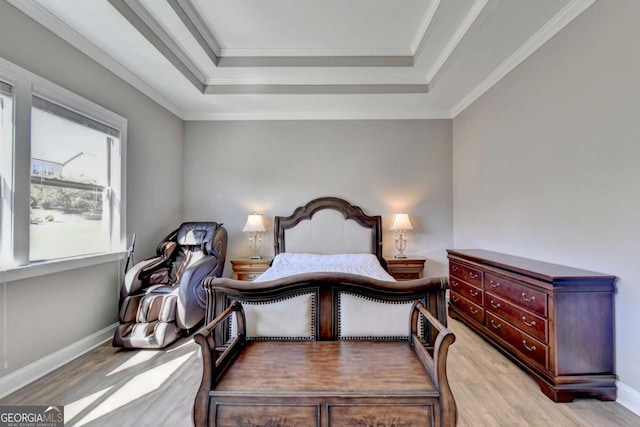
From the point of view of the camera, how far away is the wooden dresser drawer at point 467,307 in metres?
2.78

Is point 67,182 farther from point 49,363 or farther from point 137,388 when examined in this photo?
point 137,388

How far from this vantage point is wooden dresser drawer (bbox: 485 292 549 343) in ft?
6.53

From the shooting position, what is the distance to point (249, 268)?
378 centimetres

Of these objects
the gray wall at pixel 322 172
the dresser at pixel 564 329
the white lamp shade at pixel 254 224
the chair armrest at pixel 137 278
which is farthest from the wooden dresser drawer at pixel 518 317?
the chair armrest at pixel 137 278

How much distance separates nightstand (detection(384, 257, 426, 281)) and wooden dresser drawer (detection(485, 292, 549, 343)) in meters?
1.17

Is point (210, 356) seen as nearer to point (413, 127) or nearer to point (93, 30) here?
point (93, 30)

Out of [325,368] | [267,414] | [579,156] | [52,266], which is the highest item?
[579,156]

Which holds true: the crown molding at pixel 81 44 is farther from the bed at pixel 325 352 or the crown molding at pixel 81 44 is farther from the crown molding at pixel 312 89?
the bed at pixel 325 352

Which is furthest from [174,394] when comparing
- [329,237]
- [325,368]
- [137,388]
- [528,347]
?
[528,347]

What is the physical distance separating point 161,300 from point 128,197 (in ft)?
4.17

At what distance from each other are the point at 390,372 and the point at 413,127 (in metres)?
3.66

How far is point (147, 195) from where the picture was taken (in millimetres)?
3432

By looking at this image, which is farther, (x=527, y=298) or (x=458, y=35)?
(x=458, y=35)

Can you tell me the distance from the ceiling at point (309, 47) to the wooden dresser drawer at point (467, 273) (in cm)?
212
